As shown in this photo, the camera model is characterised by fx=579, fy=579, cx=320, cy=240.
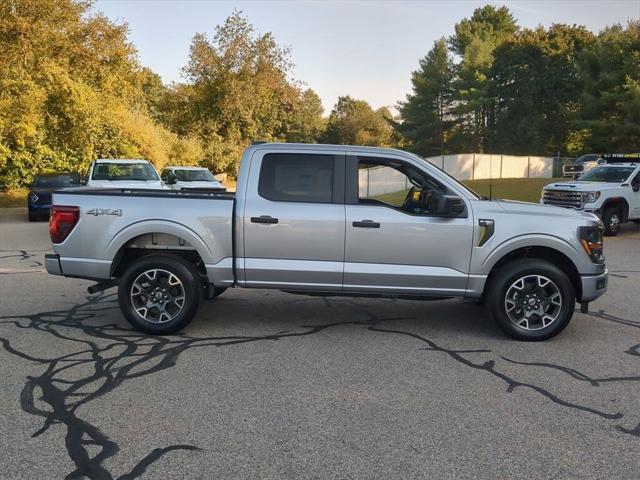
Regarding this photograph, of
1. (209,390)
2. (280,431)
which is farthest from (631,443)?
(209,390)

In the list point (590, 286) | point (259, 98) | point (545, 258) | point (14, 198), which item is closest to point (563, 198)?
point (545, 258)

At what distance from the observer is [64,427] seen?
3.68m

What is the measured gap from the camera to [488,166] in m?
39.5

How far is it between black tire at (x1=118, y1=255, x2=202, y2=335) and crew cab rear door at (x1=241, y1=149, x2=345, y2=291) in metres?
0.59

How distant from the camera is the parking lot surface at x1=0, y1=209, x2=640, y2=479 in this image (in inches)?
130

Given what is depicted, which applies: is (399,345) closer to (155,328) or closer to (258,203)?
(258,203)

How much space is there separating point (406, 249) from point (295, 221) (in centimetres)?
111

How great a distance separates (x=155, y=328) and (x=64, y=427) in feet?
6.82

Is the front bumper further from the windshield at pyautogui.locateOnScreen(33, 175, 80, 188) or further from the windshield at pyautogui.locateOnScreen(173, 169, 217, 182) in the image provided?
the windshield at pyautogui.locateOnScreen(173, 169, 217, 182)

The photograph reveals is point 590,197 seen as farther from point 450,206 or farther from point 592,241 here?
point 450,206

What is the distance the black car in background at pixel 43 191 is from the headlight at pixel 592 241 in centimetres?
1559

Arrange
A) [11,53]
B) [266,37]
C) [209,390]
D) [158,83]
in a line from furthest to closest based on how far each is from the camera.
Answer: [158,83], [266,37], [11,53], [209,390]

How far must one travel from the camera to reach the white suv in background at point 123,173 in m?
15.5

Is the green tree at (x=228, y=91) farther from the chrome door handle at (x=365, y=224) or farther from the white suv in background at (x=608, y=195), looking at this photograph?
the chrome door handle at (x=365, y=224)
